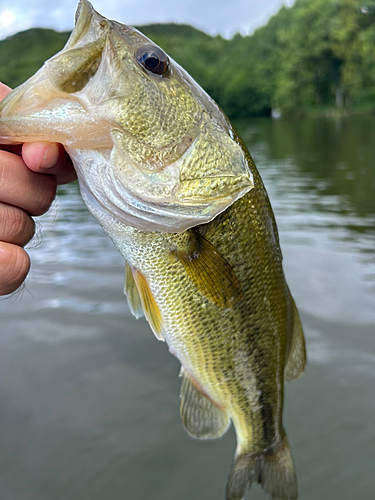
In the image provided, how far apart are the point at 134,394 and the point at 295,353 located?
58.9 inches

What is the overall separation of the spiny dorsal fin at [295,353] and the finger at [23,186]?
1.25 m

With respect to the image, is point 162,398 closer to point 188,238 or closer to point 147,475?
point 147,475

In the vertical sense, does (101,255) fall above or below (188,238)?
below

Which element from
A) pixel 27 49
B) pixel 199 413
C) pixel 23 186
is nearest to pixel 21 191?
pixel 23 186

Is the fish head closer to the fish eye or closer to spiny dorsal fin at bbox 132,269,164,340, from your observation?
the fish eye

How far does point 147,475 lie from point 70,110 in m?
2.16

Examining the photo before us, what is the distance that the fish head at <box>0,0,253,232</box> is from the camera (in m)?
1.08

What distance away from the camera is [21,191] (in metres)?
1.24

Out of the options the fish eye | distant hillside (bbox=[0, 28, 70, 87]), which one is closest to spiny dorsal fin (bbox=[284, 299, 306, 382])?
the fish eye

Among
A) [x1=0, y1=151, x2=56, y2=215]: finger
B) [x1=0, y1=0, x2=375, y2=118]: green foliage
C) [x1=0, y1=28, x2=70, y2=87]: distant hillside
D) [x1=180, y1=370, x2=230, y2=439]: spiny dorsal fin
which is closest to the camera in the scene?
[x1=0, y1=151, x2=56, y2=215]: finger

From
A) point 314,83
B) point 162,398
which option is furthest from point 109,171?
point 314,83

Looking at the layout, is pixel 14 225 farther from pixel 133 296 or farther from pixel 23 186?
pixel 133 296

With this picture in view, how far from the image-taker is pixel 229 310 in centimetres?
159

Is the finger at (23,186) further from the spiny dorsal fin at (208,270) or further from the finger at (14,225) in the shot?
the spiny dorsal fin at (208,270)
